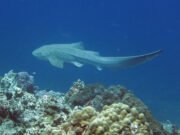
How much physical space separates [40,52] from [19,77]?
467 centimetres

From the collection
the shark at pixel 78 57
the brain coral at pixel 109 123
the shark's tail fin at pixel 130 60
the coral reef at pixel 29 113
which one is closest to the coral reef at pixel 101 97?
the shark's tail fin at pixel 130 60

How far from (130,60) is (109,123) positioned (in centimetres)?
568

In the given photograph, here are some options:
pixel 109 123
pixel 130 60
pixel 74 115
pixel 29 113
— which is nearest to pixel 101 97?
pixel 130 60

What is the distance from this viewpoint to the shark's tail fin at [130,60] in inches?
352

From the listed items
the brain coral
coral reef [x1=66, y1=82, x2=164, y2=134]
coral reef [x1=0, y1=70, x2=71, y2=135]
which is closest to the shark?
coral reef [x1=66, y1=82, x2=164, y2=134]

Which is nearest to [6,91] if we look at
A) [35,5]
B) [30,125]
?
[30,125]

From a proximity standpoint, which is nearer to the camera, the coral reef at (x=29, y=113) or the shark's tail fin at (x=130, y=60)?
the coral reef at (x=29, y=113)

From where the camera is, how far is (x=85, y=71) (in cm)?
3719

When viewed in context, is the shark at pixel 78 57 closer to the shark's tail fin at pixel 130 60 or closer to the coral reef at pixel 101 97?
the shark's tail fin at pixel 130 60

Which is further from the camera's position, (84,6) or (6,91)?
(84,6)

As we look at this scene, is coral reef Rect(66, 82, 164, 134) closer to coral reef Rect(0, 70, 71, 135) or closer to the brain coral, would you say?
coral reef Rect(0, 70, 71, 135)

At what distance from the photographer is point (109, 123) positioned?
466cm

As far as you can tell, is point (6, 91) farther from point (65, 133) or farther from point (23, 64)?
point (23, 64)

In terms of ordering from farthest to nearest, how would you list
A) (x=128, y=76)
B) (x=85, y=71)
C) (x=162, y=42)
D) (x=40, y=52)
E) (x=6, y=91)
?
1. (x=162, y=42)
2. (x=128, y=76)
3. (x=85, y=71)
4. (x=40, y=52)
5. (x=6, y=91)
